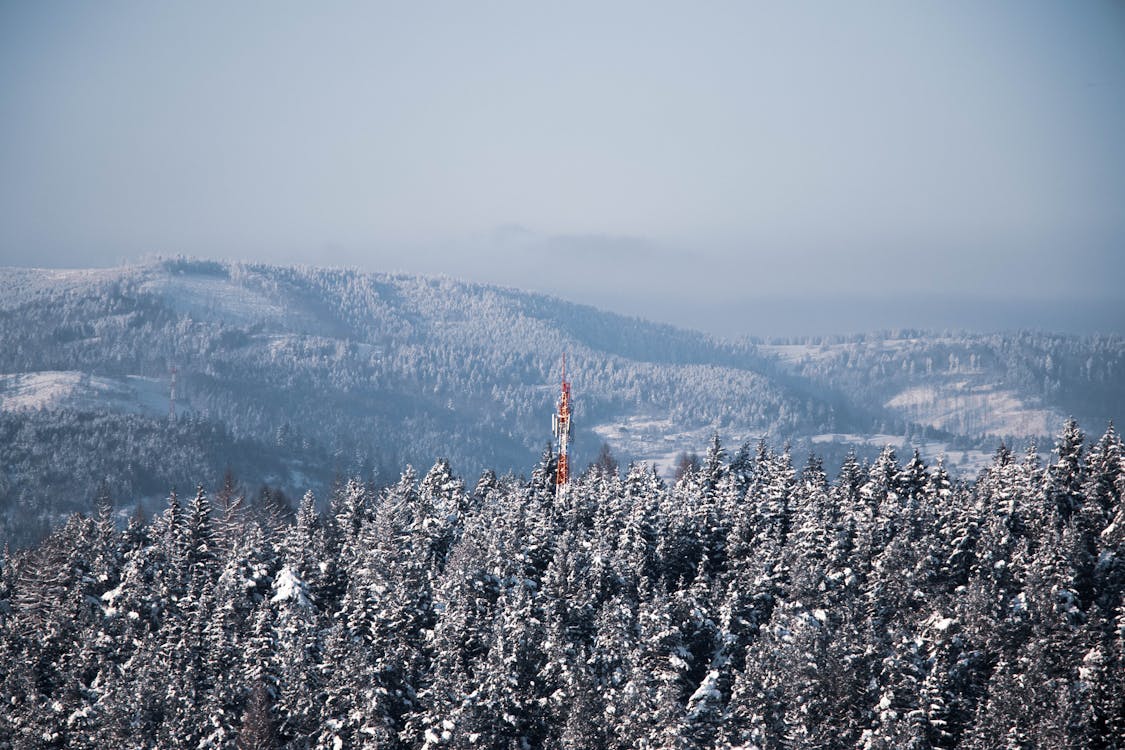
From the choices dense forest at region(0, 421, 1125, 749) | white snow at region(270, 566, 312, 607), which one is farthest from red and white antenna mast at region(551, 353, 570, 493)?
white snow at region(270, 566, 312, 607)

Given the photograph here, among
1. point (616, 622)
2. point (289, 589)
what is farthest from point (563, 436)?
point (616, 622)

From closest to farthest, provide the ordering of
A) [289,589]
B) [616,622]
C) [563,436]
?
[616,622] < [289,589] < [563,436]

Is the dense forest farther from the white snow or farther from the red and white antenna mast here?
the red and white antenna mast

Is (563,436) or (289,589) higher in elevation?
(563,436)

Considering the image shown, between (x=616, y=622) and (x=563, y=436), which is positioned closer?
(x=616, y=622)

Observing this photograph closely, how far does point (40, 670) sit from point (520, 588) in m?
36.8

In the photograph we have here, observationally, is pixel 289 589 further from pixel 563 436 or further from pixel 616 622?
pixel 563 436

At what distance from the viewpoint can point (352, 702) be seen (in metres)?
69.1

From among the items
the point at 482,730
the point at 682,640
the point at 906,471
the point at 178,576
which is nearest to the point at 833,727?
the point at 682,640

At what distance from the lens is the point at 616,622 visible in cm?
6944

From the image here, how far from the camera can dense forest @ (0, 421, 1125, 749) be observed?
61.2m

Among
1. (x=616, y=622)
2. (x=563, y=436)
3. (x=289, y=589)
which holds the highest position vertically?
(x=563, y=436)

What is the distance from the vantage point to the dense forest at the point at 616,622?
2410 inches

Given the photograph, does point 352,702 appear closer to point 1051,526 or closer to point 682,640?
point 682,640
